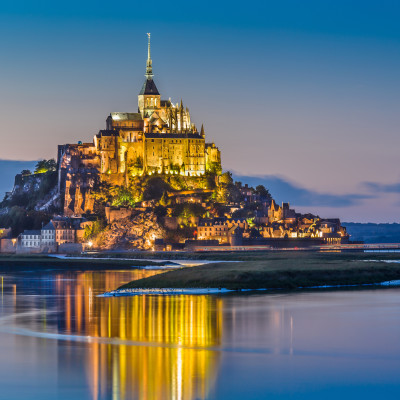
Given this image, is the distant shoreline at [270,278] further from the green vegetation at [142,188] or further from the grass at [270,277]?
the green vegetation at [142,188]

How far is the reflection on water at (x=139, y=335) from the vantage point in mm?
24969

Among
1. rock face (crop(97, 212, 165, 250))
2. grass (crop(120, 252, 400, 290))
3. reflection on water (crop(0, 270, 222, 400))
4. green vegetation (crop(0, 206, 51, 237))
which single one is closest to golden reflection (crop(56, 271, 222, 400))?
reflection on water (crop(0, 270, 222, 400))

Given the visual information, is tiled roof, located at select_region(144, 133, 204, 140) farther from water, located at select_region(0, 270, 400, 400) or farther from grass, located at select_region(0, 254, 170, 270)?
water, located at select_region(0, 270, 400, 400)

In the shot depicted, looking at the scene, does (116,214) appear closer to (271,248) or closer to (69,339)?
(271,248)

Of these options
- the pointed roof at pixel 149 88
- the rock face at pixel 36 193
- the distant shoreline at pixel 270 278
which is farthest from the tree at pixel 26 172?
the distant shoreline at pixel 270 278

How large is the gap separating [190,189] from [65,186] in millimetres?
22534

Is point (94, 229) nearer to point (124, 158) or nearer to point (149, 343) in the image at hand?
point (124, 158)

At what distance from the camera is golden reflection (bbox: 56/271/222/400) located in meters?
24.7

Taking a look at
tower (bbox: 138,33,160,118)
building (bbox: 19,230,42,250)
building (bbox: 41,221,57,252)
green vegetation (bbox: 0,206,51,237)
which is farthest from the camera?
tower (bbox: 138,33,160,118)

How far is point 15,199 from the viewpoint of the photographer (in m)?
162

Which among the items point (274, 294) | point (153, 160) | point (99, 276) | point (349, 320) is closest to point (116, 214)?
point (153, 160)

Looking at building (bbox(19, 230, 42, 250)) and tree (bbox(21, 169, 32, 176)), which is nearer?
building (bbox(19, 230, 42, 250))

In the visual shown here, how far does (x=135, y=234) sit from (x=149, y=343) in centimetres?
9847

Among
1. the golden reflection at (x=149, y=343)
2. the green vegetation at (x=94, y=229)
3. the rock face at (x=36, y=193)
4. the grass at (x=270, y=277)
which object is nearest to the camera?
the golden reflection at (x=149, y=343)
